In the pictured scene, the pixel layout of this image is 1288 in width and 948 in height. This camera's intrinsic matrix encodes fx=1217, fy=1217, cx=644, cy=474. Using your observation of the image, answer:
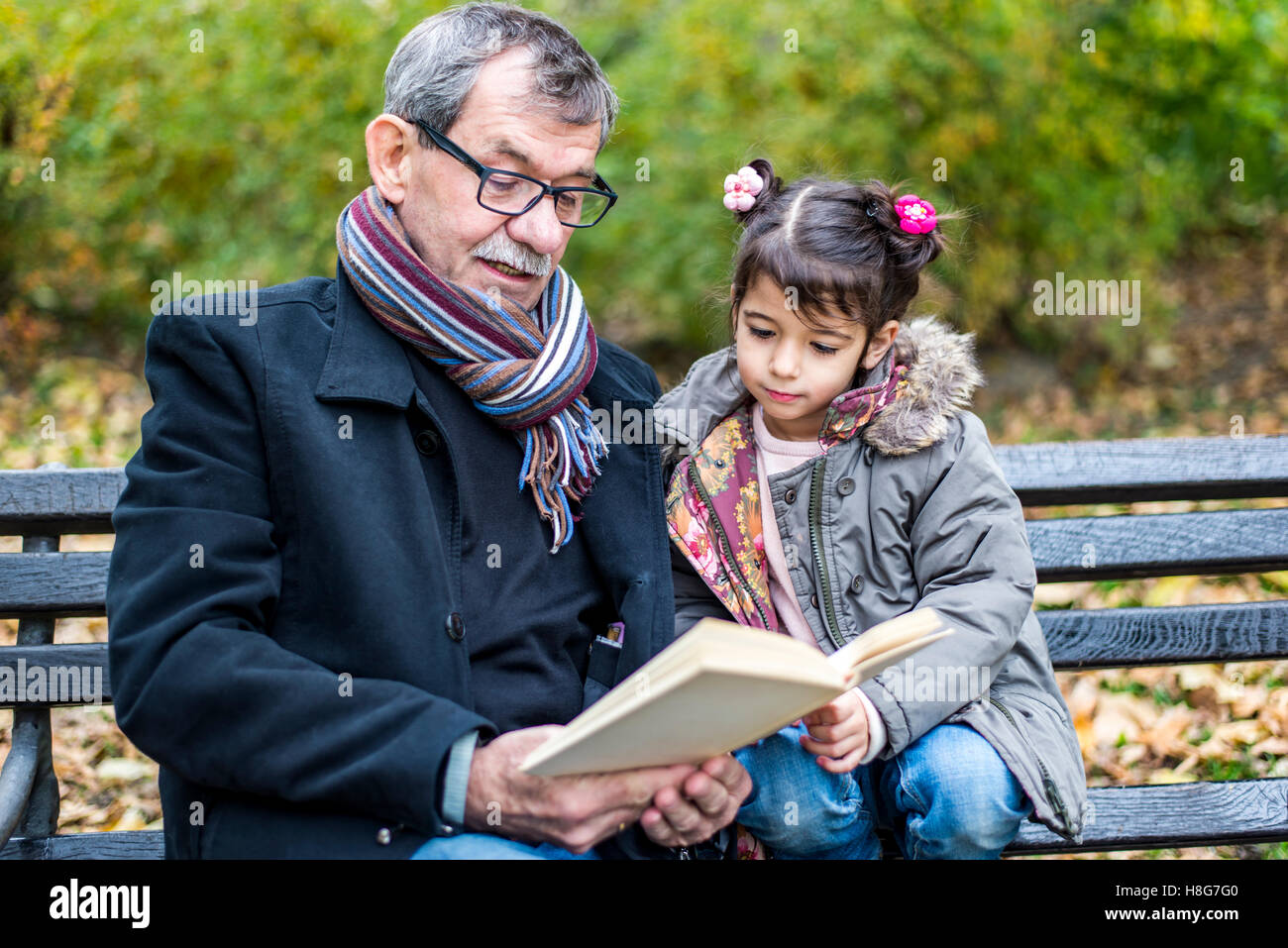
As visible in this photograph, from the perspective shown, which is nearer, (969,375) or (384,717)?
(384,717)

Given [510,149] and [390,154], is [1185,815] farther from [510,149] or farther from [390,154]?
[390,154]

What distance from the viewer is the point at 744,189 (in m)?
2.82

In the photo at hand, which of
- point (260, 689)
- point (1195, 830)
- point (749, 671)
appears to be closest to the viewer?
point (749, 671)

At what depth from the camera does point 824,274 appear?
258 centimetres

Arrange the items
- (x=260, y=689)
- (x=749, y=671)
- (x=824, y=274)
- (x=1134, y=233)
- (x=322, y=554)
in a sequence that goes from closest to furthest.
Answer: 1. (x=749, y=671)
2. (x=260, y=689)
3. (x=322, y=554)
4. (x=824, y=274)
5. (x=1134, y=233)

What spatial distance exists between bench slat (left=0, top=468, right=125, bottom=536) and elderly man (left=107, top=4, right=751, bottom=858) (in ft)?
2.25

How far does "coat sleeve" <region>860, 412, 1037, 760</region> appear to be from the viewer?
2.30 m

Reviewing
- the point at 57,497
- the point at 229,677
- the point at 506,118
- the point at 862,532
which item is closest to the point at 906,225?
the point at 862,532

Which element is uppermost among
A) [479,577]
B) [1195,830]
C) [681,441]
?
[681,441]

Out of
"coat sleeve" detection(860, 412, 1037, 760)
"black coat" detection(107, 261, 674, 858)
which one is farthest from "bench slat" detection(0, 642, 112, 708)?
"coat sleeve" detection(860, 412, 1037, 760)
